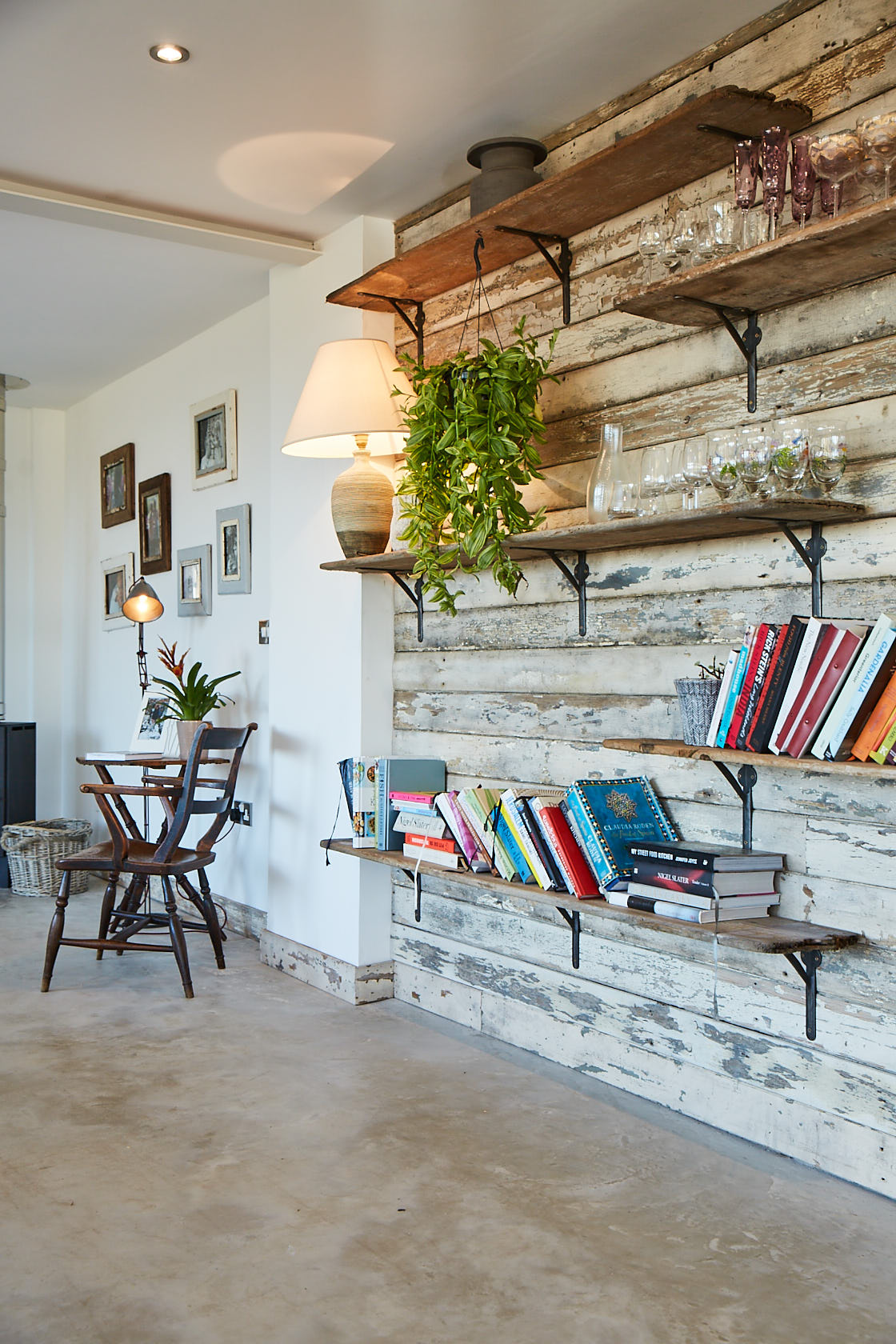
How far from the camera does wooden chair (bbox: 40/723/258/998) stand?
153 inches

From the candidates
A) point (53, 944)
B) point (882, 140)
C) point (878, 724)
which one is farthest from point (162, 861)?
point (882, 140)

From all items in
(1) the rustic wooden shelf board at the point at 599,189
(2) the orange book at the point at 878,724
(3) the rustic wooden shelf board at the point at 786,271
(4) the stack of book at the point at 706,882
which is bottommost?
(4) the stack of book at the point at 706,882

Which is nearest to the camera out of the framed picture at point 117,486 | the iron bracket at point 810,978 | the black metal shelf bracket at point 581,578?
the iron bracket at point 810,978

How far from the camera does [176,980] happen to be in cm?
407

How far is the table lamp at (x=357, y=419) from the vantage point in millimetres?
3420

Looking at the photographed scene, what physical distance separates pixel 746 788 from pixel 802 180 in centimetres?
128

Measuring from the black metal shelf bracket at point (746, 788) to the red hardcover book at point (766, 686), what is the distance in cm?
30

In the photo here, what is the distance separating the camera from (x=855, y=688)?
214 cm

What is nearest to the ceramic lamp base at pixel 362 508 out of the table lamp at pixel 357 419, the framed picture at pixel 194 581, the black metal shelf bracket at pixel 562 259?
the table lamp at pixel 357 419

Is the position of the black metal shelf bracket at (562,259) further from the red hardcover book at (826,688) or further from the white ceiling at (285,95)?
the red hardcover book at (826,688)

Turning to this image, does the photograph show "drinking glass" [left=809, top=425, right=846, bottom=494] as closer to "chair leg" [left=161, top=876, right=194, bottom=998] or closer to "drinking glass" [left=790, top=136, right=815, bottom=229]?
"drinking glass" [left=790, top=136, right=815, bottom=229]

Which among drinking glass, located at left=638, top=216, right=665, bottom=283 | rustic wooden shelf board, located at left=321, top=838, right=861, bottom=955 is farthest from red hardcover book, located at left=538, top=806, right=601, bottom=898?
drinking glass, located at left=638, top=216, right=665, bottom=283

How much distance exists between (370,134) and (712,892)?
7.40ft

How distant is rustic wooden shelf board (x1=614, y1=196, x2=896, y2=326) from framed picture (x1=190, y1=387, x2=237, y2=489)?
9.13 ft
